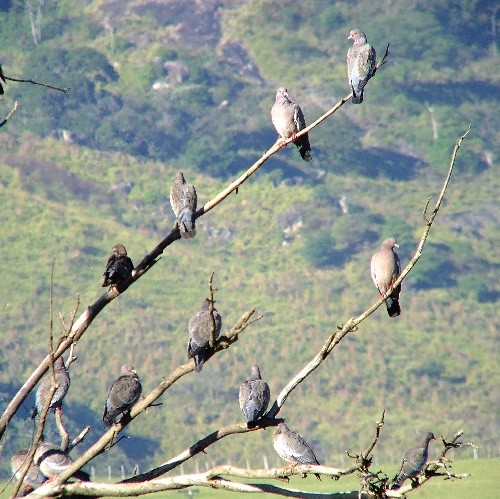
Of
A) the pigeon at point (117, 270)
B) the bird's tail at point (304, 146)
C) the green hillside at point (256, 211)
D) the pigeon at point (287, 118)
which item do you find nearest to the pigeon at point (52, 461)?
the pigeon at point (117, 270)

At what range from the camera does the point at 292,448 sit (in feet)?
33.7

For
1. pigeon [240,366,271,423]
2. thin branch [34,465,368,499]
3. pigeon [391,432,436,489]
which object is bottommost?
pigeon [391,432,436,489]

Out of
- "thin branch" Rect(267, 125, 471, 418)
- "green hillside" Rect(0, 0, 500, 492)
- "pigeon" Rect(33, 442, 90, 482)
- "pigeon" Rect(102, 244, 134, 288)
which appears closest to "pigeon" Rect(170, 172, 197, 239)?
"pigeon" Rect(102, 244, 134, 288)

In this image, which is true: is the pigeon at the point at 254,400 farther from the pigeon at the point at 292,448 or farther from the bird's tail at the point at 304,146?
the bird's tail at the point at 304,146

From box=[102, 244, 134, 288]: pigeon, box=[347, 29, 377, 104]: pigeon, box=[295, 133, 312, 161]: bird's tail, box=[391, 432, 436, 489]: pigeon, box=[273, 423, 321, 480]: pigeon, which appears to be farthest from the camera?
box=[391, 432, 436, 489]: pigeon

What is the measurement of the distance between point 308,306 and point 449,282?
10.7 metres

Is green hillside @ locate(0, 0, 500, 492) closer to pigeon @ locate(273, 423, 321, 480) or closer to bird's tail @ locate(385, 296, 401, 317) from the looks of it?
pigeon @ locate(273, 423, 321, 480)

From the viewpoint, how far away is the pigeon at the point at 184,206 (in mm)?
9398

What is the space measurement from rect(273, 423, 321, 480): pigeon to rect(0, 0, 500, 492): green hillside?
2034cm

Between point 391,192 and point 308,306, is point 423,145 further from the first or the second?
point 308,306

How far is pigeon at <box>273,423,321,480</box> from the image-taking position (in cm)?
1023

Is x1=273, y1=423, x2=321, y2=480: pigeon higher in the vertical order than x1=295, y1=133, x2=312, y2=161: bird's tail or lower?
lower

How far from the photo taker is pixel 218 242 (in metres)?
74.1

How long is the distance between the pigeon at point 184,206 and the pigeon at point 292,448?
1.97 metres
